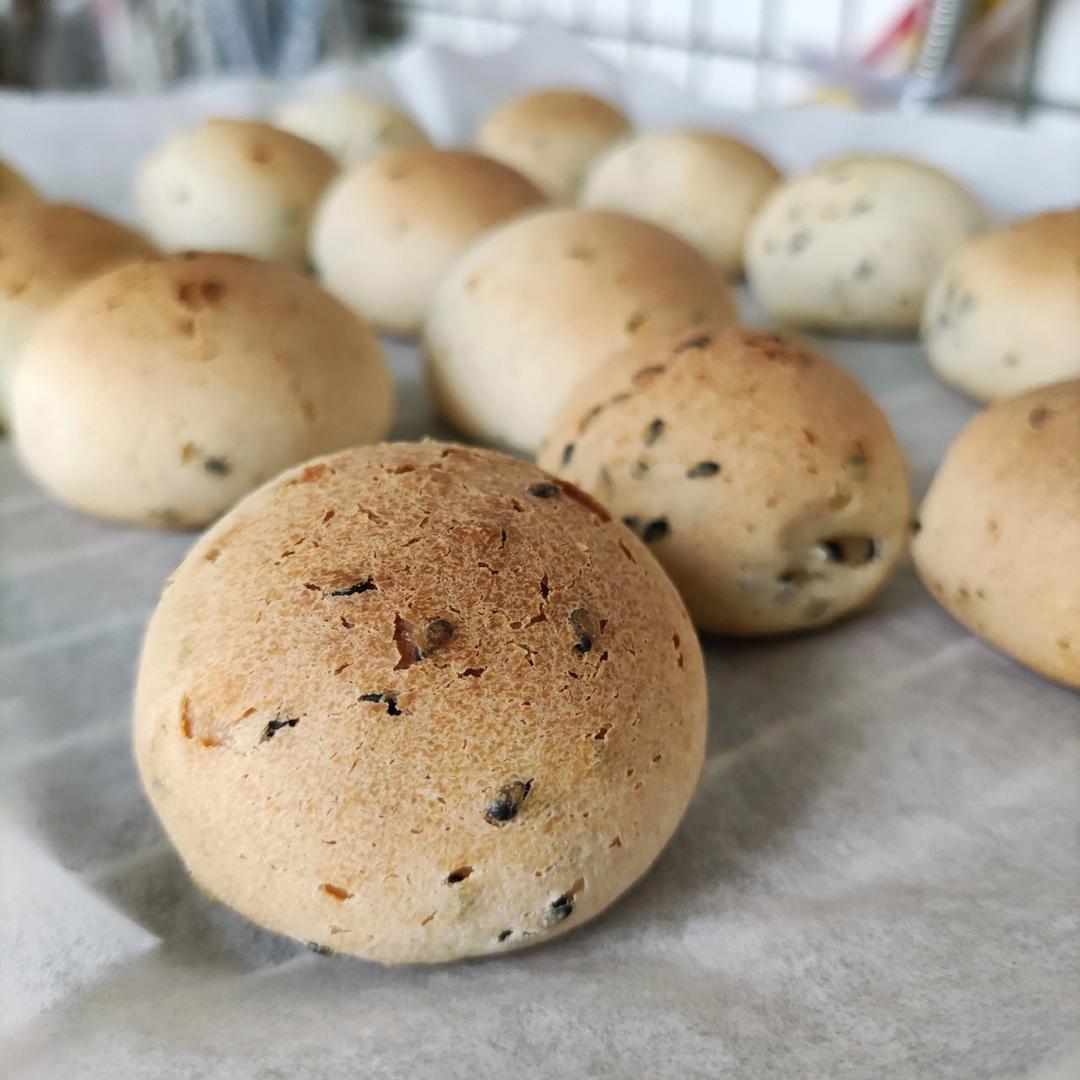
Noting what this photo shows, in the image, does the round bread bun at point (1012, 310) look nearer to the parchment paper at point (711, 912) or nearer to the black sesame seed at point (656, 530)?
the parchment paper at point (711, 912)

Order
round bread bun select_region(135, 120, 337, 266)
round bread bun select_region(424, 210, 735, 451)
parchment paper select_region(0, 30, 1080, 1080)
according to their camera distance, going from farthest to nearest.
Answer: round bread bun select_region(135, 120, 337, 266), round bread bun select_region(424, 210, 735, 451), parchment paper select_region(0, 30, 1080, 1080)

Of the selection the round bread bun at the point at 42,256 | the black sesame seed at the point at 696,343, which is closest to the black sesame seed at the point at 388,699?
the black sesame seed at the point at 696,343

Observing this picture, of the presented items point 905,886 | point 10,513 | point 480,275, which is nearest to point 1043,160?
point 480,275

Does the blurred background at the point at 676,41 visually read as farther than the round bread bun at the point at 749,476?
Yes

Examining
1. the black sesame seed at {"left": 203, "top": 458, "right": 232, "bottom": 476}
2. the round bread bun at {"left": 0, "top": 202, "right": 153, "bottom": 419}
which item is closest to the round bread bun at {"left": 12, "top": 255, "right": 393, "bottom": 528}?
the black sesame seed at {"left": 203, "top": 458, "right": 232, "bottom": 476}

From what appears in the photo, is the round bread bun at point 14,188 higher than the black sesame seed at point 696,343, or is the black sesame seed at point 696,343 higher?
the black sesame seed at point 696,343

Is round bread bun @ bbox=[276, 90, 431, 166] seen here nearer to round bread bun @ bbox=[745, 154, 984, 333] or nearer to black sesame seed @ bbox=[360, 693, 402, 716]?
round bread bun @ bbox=[745, 154, 984, 333]

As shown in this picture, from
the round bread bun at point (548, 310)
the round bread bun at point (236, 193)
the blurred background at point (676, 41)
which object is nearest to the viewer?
the round bread bun at point (548, 310)
